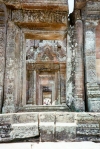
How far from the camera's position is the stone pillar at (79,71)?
14.3 ft

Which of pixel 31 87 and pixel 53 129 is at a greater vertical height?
pixel 31 87

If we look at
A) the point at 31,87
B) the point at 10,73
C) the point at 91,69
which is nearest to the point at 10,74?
the point at 10,73

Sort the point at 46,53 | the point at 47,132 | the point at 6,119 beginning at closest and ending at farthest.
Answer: the point at 47,132 < the point at 6,119 < the point at 46,53

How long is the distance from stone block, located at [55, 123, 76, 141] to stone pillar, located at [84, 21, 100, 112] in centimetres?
97

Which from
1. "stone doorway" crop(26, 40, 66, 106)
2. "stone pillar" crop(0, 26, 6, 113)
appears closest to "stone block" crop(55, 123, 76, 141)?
"stone pillar" crop(0, 26, 6, 113)

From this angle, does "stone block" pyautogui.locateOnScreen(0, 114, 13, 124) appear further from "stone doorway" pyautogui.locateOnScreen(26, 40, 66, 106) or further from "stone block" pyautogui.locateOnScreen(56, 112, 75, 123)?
"stone doorway" pyautogui.locateOnScreen(26, 40, 66, 106)

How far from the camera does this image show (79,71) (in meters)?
4.55

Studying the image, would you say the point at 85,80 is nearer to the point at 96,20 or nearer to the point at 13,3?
the point at 96,20

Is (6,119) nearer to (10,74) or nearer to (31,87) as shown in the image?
(10,74)

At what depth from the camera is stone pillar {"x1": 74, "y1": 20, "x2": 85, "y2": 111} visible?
14.3 ft

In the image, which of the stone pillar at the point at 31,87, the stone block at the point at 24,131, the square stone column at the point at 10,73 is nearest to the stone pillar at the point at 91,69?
the stone block at the point at 24,131

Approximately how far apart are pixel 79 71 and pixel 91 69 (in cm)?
30

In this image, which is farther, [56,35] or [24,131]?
[56,35]

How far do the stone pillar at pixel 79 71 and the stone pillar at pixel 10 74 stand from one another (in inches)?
59.7
